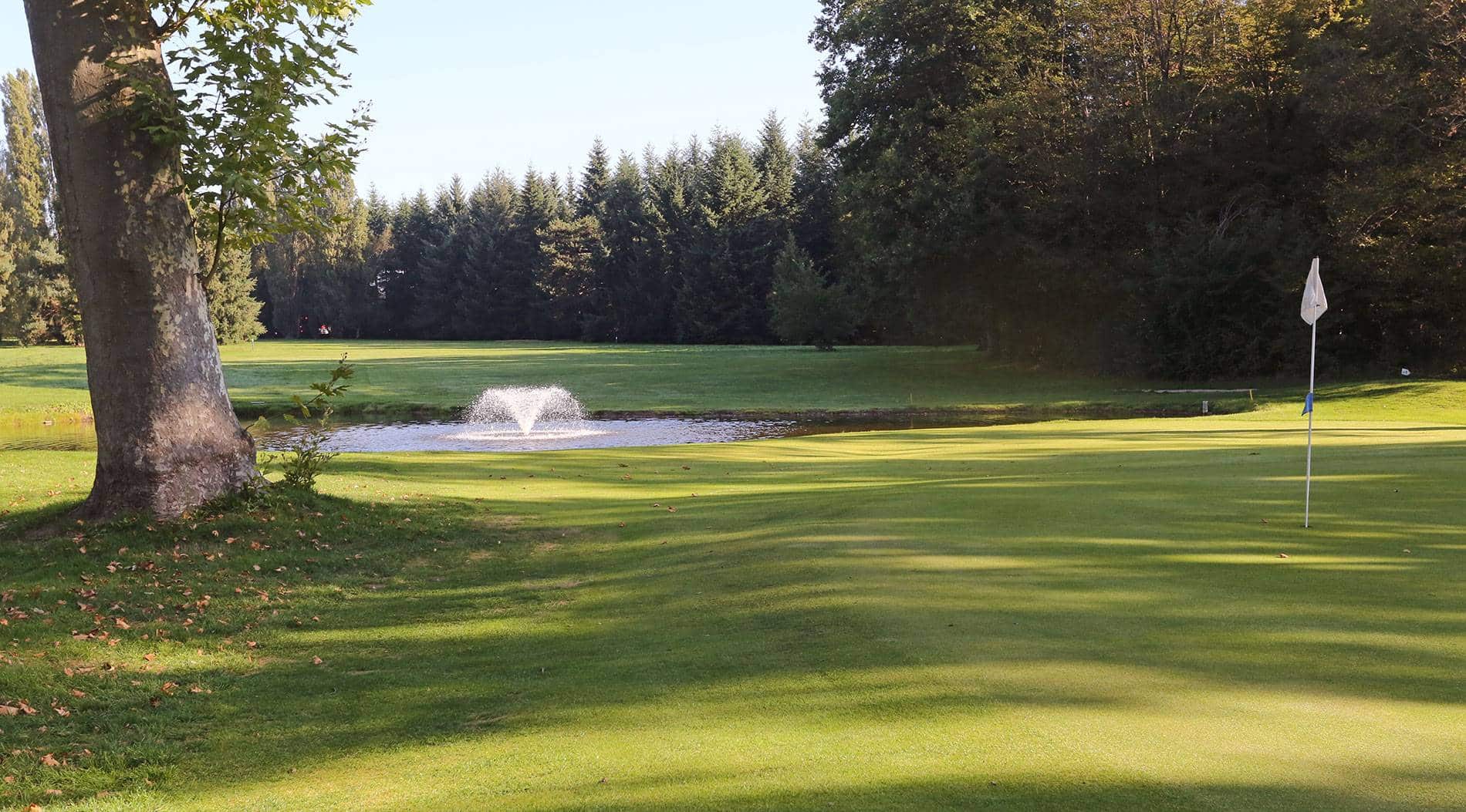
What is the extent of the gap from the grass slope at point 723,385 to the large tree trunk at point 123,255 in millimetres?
22962

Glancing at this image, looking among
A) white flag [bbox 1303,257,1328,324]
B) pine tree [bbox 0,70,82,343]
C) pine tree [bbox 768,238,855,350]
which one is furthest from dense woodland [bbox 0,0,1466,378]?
pine tree [bbox 0,70,82,343]

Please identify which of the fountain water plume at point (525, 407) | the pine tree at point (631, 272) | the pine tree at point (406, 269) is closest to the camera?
the fountain water plume at point (525, 407)

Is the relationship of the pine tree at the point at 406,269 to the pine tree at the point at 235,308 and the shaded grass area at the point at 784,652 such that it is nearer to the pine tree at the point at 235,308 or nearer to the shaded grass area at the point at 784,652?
the pine tree at the point at 235,308

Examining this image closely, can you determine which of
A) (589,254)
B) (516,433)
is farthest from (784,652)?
(589,254)

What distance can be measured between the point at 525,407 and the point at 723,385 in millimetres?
10227

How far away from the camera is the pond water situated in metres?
27.1

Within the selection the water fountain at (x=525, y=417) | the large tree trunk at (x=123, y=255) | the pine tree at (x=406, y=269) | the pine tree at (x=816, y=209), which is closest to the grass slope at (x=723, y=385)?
the water fountain at (x=525, y=417)

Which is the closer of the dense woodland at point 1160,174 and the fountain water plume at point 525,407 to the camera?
the dense woodland at point 1160,174

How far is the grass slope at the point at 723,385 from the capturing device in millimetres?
33656

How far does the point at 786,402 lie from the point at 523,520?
2438cm

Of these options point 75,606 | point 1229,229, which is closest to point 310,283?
point 1229,229

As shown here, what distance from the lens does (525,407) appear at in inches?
1416

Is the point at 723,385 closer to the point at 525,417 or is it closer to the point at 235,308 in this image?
the point at 525,417

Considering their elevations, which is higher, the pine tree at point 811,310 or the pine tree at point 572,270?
the pine tree at point 572,270
